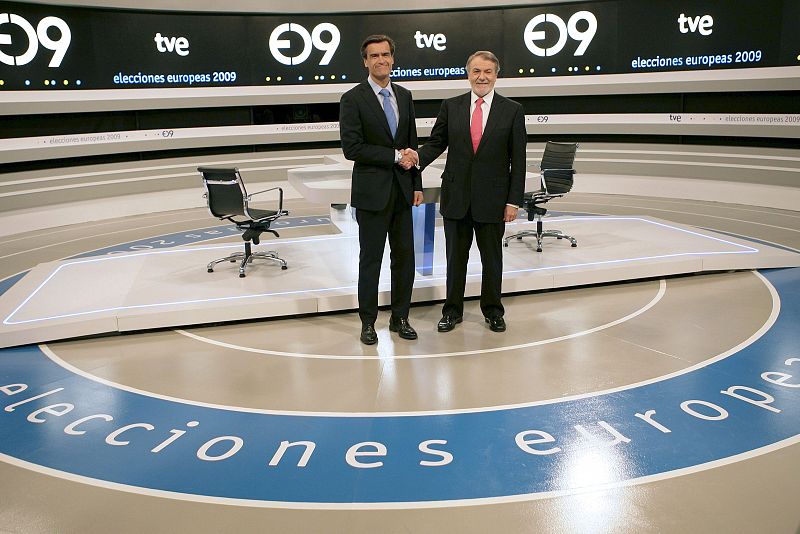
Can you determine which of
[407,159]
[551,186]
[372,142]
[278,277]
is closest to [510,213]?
[407,159]

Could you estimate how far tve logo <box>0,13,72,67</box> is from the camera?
29.9 ft

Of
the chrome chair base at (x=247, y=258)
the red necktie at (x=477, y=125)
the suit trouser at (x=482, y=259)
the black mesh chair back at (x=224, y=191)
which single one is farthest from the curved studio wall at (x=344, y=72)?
the red necktie at (x=477, y=125)

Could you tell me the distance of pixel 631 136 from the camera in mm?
11508

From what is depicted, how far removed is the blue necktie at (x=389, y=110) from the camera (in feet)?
13.7

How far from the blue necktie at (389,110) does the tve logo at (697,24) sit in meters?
7.97

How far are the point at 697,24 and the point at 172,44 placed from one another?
7.92 metres

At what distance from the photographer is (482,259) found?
4551mm

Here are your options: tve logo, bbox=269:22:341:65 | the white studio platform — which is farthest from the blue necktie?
tve logo, bbox=269:22:341:65

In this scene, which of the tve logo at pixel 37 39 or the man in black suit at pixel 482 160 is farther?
the tve logo at pixel 37 39

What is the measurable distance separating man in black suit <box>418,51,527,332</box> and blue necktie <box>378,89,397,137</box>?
282 millimetres

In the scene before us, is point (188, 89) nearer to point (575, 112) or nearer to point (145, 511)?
point (575, 112)

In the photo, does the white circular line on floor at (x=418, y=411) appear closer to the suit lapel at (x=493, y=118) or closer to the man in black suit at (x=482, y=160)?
the man in black suit at (x=482, y=160)

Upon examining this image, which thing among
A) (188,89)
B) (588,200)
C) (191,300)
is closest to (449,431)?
(191,300)

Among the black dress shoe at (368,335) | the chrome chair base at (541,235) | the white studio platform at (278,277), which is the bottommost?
the black dress shoe at (368,335)
